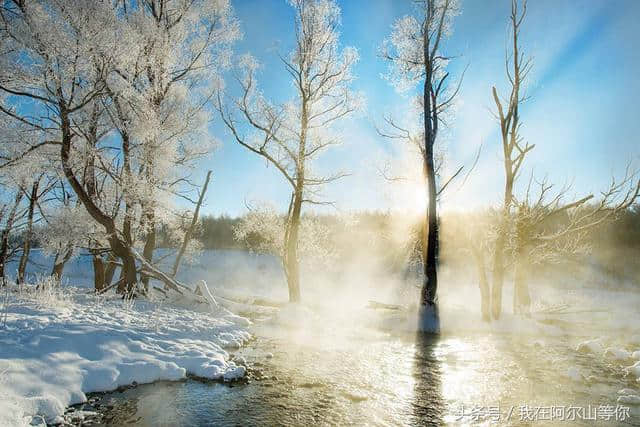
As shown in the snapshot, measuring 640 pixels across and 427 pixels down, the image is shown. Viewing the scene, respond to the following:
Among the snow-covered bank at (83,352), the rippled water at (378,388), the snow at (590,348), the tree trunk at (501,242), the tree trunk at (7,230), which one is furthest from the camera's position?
the tree trunk at (7,230)

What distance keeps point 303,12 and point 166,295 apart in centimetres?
1350

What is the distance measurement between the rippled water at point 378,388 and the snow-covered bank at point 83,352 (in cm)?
39

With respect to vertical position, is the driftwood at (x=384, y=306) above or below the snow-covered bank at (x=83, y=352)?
above

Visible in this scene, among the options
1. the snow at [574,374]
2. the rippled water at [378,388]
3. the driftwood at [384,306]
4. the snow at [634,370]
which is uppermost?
the driftwood at [384,306]

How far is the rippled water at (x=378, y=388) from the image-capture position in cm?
444

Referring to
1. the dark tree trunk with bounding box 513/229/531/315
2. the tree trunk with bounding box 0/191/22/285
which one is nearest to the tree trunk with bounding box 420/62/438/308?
the dark tree trunk with bounding box 513/229/531/315

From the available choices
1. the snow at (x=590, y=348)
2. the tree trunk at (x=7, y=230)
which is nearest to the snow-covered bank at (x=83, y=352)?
the snow at (x=590, y=348)

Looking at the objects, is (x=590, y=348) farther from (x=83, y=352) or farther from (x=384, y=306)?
(x=83, y=352)

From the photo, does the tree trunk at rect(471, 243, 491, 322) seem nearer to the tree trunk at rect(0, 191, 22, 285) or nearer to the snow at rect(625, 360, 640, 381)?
the snow at rect(625, 360, 640, 381)

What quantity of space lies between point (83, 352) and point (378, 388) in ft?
15.1

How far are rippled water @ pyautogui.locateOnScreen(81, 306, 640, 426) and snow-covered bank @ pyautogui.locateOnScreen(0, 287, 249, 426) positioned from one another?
1.28ft

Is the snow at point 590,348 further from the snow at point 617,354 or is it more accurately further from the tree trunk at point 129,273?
the tree trunk at point 129,273

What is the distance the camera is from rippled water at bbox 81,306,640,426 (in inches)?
175

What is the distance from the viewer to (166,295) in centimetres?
1252
